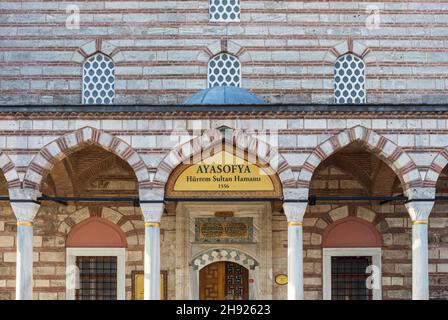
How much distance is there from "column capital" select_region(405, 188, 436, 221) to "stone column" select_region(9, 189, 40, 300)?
664cm

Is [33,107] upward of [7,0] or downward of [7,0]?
downward

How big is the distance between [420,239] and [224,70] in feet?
17.9

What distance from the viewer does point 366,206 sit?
1784cm

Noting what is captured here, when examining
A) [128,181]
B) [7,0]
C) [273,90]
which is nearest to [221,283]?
[128,181]

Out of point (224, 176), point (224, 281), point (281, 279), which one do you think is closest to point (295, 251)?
point (224, 176)

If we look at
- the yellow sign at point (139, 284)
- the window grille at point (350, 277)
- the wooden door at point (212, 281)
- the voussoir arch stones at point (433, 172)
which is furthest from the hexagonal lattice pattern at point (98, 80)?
the voussoir arch stones at point (433, 172)

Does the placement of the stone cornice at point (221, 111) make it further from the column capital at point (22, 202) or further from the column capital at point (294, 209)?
the column capital at point (294, 209)

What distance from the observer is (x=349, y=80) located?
57.7 ft

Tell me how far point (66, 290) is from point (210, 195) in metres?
4.47

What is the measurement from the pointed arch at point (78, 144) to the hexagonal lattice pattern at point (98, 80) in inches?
106

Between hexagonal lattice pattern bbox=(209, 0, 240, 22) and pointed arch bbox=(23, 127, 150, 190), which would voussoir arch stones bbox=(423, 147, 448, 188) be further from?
hexagonal lattice pattern bbox=(209, 0, 240, 22)

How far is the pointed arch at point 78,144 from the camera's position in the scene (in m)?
14.9

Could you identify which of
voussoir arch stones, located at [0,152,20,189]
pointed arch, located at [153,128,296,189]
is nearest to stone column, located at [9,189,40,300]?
voussoir arch stones, located at [0,152,20,189]
